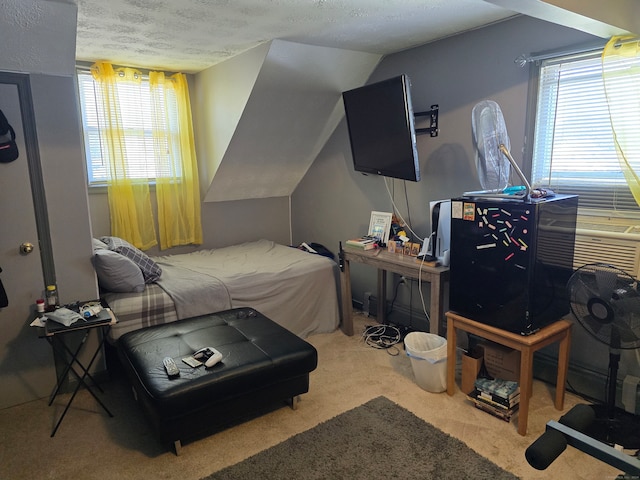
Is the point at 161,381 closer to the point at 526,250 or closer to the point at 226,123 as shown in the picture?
the point at 526,250

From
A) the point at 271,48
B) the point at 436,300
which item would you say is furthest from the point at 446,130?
the point at 271,48

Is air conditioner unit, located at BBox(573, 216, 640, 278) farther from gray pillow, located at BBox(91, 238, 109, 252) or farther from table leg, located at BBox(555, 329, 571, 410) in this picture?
gray pillow, located at BBox(91, 238, 109, 252)

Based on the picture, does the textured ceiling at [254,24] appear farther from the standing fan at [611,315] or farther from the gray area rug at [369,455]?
the gray area rug at [369,455]

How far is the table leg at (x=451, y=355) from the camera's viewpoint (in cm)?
256

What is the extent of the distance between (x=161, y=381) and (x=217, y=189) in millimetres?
2457

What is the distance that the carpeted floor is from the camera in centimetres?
203

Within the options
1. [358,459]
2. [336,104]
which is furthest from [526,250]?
[336,104]

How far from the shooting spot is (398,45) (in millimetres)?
3238

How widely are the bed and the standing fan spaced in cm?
193

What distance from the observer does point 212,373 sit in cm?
216

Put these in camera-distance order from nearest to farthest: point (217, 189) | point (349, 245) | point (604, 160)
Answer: point (604, 160)
point (349, 245)
point (217, 189)

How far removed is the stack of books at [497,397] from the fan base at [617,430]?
1.18 feet

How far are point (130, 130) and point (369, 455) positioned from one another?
3.28 meters

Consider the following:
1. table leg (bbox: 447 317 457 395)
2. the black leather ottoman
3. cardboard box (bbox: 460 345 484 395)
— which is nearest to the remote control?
the black leather ottoman
